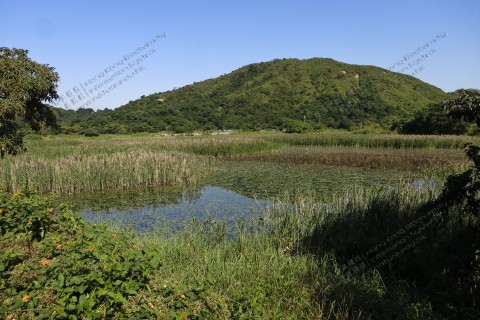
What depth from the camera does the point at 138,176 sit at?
539 inches

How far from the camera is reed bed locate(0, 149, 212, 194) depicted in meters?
11.9

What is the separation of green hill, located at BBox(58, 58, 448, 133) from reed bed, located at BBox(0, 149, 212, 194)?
41547mm

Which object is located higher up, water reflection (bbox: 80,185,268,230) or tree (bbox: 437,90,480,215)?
tree (bbox: 437,90,480,215)

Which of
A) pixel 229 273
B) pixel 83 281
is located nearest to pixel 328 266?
pixel 229 273

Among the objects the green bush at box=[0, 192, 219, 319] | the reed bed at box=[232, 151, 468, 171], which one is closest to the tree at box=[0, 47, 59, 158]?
the green bush at box=[0, 192, 219, 319]

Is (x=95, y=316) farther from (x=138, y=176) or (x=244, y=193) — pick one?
(x=138, y=176)

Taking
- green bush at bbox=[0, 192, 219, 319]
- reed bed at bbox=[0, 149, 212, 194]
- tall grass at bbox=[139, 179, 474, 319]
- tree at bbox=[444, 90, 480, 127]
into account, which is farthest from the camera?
reed bed at bbox=[0, 149, 212, 194]

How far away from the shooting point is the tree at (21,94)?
288 inches

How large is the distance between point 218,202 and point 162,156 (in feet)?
21.1

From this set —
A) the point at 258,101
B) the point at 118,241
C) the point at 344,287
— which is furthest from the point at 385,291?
the point at 258,101

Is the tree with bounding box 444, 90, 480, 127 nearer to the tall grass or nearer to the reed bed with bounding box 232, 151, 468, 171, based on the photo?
the tall grass

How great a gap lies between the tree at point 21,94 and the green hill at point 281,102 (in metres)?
47.9

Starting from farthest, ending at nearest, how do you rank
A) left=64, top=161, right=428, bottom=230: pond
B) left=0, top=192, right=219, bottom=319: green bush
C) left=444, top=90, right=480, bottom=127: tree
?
left=64, top=161, right=428, bottom=230: pond < left=444, top=90, right=480, bottom=127: tree < left=0, top=192, right=219, bottom=319: green bush

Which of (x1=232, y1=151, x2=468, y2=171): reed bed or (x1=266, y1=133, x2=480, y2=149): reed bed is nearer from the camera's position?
(x1=232, y1=151, x2=468, y2=171): reed bed
